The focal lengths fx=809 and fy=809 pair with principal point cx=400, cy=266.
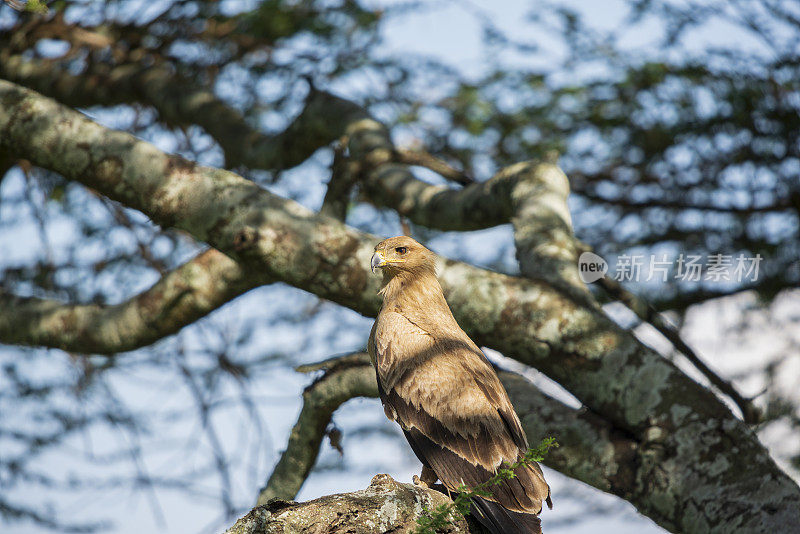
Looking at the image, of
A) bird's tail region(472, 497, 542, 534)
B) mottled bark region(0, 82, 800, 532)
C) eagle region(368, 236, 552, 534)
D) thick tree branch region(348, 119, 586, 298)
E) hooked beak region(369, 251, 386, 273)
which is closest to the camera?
bird's tail region(472, 497, 542, 534)

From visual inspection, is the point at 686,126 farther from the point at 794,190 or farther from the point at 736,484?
the point at 736,484

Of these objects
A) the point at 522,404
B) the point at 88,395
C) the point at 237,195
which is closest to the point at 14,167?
the point at 88,395

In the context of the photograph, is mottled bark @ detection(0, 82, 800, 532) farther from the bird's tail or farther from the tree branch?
the bird's tail

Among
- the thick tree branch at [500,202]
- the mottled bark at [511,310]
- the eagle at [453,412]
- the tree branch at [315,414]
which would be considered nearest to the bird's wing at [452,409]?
the eagle at [453,412]

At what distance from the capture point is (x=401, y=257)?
4.25m

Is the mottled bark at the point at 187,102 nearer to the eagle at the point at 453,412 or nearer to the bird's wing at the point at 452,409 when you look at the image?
the eagle at the point at 453,412

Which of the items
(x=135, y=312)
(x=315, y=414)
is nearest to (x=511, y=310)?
(x=315, y=414)

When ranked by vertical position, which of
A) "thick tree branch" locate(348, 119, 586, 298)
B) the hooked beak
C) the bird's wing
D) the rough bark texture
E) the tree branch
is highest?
the rough bark texture

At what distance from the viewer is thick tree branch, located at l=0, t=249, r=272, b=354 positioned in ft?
15.9

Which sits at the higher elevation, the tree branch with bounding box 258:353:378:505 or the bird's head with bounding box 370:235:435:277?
the bird's head with bounding box 370:235:435:277

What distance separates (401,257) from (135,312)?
72.2 inches

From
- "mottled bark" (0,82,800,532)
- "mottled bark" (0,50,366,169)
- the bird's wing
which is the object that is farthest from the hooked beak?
"mottled bark" (0,50,366,169)

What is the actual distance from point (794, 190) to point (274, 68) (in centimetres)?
440

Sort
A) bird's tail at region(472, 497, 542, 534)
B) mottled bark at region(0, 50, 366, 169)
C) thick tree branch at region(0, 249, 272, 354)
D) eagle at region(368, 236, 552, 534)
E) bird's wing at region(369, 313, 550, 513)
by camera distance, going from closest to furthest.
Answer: bird's tail at region(472, 497, 542, 534) < eagle at region(368, 236, 552, 534) < bird's wing at region(369, 313, 550, 513) < thick tree branch at region(0, 249, 272, 354) < mottled bark at region(0, 50, 366, 169)
